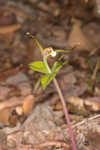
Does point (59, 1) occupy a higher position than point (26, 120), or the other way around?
point (59, 1)

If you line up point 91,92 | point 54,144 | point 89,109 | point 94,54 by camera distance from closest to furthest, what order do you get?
point 54,144
point 89,109
point 91,92
point 94,54

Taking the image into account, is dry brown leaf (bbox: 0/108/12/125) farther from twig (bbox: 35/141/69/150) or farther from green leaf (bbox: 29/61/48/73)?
green leaf (bbox: 29/61/48/73)

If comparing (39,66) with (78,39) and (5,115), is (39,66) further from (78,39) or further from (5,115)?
(78,39)

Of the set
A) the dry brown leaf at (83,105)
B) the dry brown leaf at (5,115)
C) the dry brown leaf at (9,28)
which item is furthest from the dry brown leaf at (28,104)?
the dry brown leaf at (9,28)

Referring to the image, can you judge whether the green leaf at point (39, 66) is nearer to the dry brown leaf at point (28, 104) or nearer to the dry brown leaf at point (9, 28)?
the dry brown leaf at point (28, 104)

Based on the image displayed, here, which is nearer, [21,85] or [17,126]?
[17,126]

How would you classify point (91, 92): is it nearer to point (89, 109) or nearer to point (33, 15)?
point (89, 109)

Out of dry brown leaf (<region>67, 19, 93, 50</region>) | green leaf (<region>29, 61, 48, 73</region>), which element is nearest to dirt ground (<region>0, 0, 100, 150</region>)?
dry brown leaf (<region>67, 19, 93, 50</region>)

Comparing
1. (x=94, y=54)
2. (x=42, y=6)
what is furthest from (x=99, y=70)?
(x=42, y=6)
